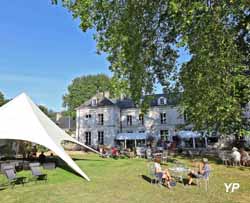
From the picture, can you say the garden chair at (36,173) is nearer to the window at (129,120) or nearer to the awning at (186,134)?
the awning at (186,134)

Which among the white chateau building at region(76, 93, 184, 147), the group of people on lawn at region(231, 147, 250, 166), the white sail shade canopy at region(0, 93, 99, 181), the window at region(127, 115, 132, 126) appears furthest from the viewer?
the window at region(127, 115, 132, 126)

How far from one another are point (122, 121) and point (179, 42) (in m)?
28.2

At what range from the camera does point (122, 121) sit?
3659 cm

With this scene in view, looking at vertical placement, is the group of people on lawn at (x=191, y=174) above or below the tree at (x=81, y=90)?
below

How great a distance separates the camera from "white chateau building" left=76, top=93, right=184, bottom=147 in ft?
111

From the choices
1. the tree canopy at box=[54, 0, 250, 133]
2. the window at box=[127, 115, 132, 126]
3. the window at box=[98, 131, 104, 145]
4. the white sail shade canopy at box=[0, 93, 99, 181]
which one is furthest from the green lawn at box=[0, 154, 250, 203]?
the window at box=[127, 115, 132, 126]

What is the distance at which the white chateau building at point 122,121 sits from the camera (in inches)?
1332

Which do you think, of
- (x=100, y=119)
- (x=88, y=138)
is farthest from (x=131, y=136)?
(x=88, y=138)

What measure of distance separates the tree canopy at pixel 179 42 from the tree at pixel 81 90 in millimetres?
41876

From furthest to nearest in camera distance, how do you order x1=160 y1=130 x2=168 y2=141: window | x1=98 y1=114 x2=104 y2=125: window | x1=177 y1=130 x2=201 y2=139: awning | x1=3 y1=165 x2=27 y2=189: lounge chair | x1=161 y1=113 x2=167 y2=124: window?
1. x1=98 y1=114 x2=104 y2=125: window
2. x1=161 y1=113 x2=167 y2=124: window
3. x1=160 y1=130 x2=168 y2=141: window
4. x1=177 y1=130 x2=201 y2=139: awning
5. x1=3 y1=165 x2=27 y2=189: lounge chair

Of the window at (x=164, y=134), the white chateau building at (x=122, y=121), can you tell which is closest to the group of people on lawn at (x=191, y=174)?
the white chateau building at (x=122, y=121)

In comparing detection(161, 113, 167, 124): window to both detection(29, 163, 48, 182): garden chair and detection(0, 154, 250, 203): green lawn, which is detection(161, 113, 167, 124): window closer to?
detection(0, 154, 250, 203): green lawn

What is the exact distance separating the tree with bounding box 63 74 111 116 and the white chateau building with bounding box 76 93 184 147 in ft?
54.3

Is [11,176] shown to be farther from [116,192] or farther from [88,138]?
[88,138]
